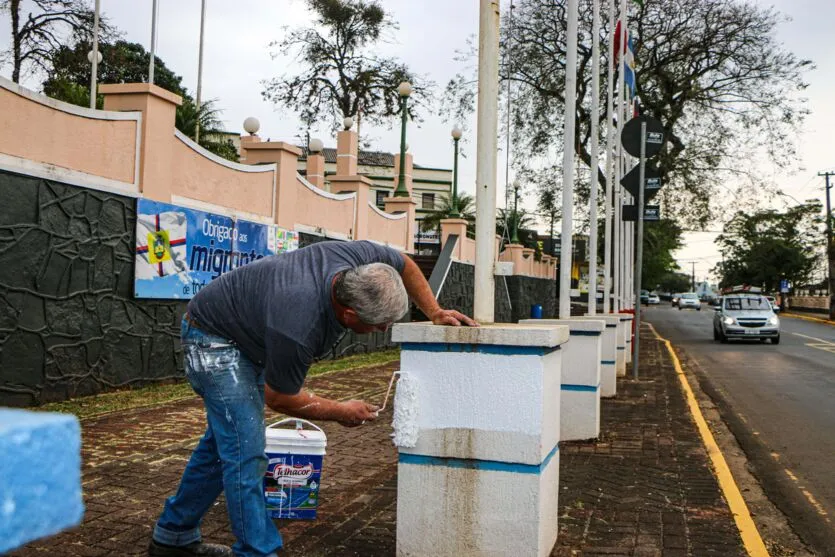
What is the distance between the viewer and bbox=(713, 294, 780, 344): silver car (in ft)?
75.7

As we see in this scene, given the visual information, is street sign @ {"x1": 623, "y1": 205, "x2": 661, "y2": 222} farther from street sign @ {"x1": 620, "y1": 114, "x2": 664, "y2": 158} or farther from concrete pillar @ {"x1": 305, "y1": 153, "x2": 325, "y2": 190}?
concrete pillar @ {"x1": 305, "y1": 153, "x2": 325, "y2": 190}

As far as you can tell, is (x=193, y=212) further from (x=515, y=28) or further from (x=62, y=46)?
(x=515, y=28)

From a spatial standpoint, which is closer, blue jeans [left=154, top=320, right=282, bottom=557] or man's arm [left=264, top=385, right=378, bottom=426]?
man's arm [left=264, top=385, right=378, bottom=426]

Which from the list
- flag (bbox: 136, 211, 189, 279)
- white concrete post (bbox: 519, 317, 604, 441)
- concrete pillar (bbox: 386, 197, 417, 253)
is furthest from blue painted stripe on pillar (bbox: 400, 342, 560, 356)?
concrete pillar (bbox: 386, 197, 417, 253)

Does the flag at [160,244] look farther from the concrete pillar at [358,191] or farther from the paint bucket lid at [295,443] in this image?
the concrete pillar at [358,191]

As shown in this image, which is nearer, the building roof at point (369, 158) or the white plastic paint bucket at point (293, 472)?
the white plastic paint bucket at point (293, 472)

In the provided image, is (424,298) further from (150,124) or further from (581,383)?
(150,124)

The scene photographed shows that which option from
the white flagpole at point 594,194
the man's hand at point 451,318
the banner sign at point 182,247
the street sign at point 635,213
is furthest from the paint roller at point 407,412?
the street sign at point 635,213

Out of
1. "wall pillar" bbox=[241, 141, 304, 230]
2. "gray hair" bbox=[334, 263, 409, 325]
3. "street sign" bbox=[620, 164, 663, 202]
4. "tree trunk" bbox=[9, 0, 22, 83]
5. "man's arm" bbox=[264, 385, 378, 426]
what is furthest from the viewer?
"tree trunk" bbox=[9, 0, 22, 83]

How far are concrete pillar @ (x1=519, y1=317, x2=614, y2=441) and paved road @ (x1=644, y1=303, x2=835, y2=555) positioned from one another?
4.78 ft

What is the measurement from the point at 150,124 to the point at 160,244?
1459 millimetres

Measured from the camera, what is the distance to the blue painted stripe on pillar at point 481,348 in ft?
12.0

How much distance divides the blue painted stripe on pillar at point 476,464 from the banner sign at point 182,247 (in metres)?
5.76

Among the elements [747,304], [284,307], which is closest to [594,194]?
[284,307]
